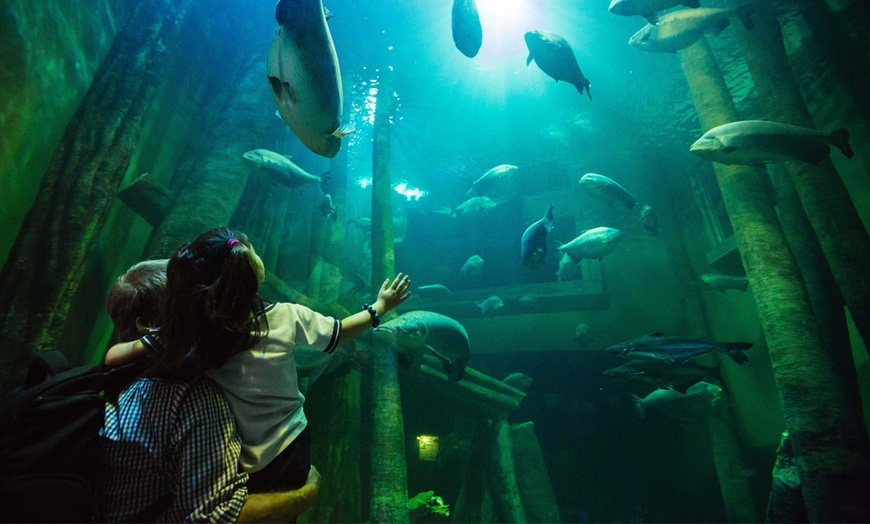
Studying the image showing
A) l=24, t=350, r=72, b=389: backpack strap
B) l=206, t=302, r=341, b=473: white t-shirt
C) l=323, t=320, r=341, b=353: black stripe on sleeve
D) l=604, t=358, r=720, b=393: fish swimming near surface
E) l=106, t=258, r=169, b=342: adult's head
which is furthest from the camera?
l=604, t=358, r=720, b=393: fish swimming near surface

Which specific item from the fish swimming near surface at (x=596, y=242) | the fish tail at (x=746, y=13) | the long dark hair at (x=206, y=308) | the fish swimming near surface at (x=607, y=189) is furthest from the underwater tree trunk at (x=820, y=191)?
the long dark hair at (x=206, y=308)

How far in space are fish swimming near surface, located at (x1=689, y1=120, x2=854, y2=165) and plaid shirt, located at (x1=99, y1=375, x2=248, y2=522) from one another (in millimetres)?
5353

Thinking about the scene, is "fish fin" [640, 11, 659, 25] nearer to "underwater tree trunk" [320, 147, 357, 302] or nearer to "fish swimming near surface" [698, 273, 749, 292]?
"fish swimming near surface" [698, 273, 749, 292]

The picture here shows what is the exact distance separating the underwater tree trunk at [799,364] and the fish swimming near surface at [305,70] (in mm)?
4833

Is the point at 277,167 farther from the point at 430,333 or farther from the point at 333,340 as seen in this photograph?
the point at 333,340

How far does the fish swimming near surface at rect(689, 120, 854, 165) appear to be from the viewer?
384 centimetres

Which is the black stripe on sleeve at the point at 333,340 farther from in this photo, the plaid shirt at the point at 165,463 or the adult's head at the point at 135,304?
the adult's head at the point at 135,304

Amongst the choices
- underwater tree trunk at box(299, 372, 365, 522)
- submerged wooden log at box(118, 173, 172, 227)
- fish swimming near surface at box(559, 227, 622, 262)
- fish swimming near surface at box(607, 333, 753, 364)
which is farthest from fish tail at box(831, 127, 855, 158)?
submerged wooden log at box(118, 173, 172, 227)

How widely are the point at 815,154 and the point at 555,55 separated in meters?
3.15

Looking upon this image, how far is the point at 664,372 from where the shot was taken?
5426mm

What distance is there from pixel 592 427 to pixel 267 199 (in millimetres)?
9834

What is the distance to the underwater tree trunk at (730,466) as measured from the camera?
6297 millimetres

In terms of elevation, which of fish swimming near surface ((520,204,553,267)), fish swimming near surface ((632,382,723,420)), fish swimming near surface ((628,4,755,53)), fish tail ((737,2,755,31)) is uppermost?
fish swimming near surface ((628,4,755,53))

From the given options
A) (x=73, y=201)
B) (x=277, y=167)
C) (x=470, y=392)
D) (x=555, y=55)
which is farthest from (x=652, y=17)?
(x=73, y=201)
